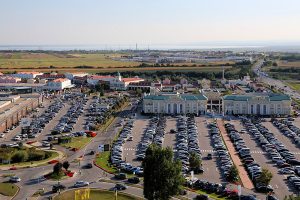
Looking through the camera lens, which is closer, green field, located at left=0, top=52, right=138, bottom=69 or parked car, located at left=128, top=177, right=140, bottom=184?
parked car, located at left=128, top=177, right=140, bottom=184

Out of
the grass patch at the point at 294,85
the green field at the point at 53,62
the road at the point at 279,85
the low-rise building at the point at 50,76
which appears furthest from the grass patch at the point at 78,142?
A: the green field at the point at 53,62

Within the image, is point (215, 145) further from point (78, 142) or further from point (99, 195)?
point (99, 195)

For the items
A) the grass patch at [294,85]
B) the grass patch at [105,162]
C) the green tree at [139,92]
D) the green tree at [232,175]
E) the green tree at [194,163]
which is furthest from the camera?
the grass patch at [294,85]

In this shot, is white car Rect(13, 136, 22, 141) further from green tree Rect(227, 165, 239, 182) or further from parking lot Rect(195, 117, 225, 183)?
green tree Rect(227, 165, 239, 182)

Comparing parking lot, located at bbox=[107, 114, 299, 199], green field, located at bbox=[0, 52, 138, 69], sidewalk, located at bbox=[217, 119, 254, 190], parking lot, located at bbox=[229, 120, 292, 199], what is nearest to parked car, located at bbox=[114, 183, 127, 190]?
parking lot, located at bbox=[107, 114, 299, 199]

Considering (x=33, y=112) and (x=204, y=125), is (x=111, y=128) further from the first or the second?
(x=33, y=112)

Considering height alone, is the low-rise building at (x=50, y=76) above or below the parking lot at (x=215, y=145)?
above

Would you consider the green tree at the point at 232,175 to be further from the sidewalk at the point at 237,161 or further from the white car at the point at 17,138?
the white car at the point at 17,138

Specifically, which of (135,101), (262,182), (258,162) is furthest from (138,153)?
(135,101)
